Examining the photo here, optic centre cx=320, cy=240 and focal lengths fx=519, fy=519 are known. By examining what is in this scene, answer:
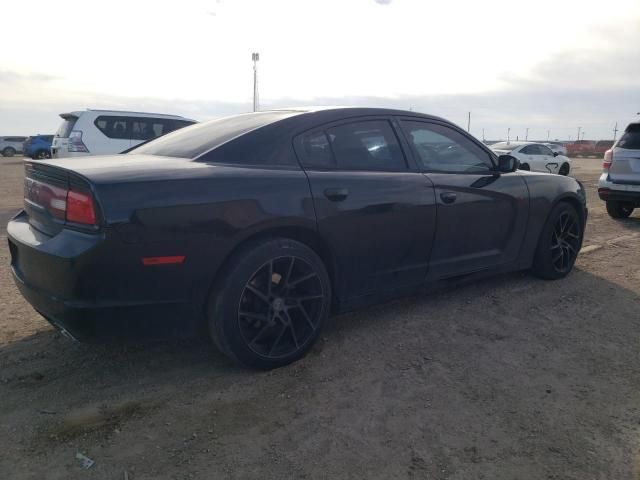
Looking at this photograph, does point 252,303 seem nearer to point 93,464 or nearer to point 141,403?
point 141,403

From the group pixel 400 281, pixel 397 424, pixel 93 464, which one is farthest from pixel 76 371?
pixel 400 281

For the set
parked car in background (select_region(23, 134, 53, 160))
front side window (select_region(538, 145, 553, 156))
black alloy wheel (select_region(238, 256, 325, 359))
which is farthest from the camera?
parked car in background (select_region(23, 134, 53, 160))

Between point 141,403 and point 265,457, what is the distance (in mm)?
786

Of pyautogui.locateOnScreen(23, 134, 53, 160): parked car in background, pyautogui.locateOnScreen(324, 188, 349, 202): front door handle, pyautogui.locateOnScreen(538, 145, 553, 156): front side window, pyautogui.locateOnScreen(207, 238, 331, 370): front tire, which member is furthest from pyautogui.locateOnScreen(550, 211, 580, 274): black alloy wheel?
pyautogui.locateOnScreen(23, 134, 53, 160): parked car in background

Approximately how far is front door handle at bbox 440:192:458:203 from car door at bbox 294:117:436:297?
0.11 metres

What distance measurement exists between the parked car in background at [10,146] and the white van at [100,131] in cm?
3430

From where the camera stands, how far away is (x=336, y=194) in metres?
3.07

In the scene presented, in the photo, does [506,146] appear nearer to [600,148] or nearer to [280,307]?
[280,307]

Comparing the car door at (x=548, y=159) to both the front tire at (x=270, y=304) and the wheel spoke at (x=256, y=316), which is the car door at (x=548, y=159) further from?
the wheel spoke at (x=256, y=316)

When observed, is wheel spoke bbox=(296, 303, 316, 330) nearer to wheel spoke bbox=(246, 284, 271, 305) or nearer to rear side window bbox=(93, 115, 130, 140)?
wheel spoke bbox=(246, 284, 271, 305)

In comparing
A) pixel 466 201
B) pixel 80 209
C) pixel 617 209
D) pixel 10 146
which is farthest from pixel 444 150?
pixel 10 146

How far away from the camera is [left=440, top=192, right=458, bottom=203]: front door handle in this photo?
3582 millimetres

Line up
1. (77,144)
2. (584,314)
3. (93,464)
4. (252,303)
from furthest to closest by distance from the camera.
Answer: (77,144)
(584,314)
(252,303)
(93,464)

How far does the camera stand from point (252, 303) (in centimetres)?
287
